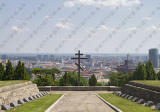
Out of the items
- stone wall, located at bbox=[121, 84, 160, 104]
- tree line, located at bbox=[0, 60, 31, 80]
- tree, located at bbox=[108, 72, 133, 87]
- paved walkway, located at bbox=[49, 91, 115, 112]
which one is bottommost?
tree, located at bbox=[108, 72, 133, 87]

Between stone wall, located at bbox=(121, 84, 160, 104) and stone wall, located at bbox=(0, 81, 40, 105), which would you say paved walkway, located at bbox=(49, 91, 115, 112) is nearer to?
stone wall, located at bbox=(0, 81, 40, 105)

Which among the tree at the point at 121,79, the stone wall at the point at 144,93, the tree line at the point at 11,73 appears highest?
the tree line at the point at 11,73

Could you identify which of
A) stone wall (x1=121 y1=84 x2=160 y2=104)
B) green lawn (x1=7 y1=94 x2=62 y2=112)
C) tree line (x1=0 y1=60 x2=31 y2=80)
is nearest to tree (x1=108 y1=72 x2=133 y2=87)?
stone wall (x1=121 y1=84 x2=160 y2=104)

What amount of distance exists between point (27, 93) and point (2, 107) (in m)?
9.83

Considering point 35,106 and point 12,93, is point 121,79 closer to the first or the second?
point 12,93

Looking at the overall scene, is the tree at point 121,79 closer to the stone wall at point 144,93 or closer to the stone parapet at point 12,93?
the stone wall at point 144,93

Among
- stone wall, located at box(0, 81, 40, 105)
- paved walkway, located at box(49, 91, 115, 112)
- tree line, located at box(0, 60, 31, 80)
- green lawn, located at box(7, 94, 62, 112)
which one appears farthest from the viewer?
tree line, located at box(0, 60, 31, 80)

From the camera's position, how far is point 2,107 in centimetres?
1797

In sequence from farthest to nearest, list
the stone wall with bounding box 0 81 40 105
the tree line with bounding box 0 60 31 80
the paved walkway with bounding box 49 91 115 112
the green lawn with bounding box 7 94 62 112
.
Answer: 1. the tree line with bounding box 0 60 31 80
2. the stone wall with bounding box 0 81 40 105
3. the paved walkway with bounding box 49 91 115 112
4. the green lawn with bounding box 7 94 62 112

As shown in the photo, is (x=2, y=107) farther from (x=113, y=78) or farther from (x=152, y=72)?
(x=113, y=78)

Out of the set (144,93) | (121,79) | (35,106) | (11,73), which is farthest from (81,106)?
(121,79)

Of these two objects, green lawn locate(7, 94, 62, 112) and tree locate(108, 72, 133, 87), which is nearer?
green lawn locate(7, 94, 62, 112)

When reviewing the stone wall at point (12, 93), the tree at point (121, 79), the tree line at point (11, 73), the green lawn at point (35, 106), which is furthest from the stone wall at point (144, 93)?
the tree line at point (11, 73)

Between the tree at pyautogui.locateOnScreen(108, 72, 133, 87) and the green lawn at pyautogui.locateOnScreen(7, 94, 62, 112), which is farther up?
the green lawn at pyautogui.locateOnScreen(7, 94, 62, 112)
